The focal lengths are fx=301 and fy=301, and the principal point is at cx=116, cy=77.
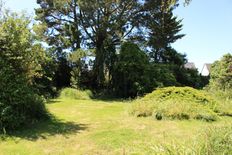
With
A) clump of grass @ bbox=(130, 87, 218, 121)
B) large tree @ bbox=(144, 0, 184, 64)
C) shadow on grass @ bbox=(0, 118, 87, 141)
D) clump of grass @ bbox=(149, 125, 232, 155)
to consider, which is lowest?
shadow on grass @ bbox=(0, 118, 87, 141)

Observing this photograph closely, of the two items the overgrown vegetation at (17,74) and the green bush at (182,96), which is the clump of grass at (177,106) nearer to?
the green bush at (182,96)

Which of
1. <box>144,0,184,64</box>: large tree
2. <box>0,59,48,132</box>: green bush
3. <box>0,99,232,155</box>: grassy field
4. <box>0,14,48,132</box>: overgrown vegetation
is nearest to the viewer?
<box>0,99,232,155</box>: grassy field

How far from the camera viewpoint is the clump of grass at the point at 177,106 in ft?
33.5

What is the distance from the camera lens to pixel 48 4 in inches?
901

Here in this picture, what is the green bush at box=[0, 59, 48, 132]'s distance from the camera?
8.45 m

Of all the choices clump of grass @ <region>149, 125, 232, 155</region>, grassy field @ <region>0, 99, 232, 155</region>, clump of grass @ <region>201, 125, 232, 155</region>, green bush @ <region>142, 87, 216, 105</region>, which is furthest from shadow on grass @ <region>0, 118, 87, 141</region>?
clump of grass @ <region>201, 125, 232, 155</region>

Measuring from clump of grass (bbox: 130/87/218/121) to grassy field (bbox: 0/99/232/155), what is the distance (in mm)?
431

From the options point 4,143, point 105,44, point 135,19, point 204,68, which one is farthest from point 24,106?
point 204,68

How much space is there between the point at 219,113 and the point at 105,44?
12.0 metres

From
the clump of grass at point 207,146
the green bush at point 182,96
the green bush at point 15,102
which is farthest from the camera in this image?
the green bush at point 182,96

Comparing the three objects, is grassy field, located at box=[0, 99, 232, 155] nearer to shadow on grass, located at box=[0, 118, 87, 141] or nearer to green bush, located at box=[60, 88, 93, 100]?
shadow on grass, located at box=[0, 118, 87, 141]

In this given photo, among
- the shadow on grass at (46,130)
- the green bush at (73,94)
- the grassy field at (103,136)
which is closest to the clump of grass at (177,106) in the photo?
the grassy field at (103,136)

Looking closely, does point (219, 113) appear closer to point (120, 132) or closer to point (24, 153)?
point (120, 132)

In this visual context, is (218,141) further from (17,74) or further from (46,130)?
(17,74)
